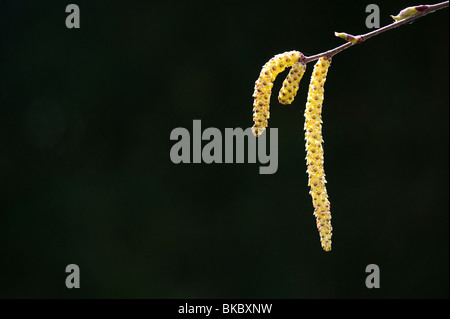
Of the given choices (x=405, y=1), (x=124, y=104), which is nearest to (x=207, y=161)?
(x=124, y=104)

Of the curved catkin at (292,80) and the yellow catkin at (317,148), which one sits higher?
the curved catkin at (292,80)

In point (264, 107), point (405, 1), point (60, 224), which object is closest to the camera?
point (264, 107)

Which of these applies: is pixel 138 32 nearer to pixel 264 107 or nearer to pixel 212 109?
pixel 212 109

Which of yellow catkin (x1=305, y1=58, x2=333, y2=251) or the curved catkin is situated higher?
the curved catkin

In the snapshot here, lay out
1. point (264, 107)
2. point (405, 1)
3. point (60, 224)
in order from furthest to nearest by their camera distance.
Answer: point (60, 224) → point (405, 1) → point (264, 107)
